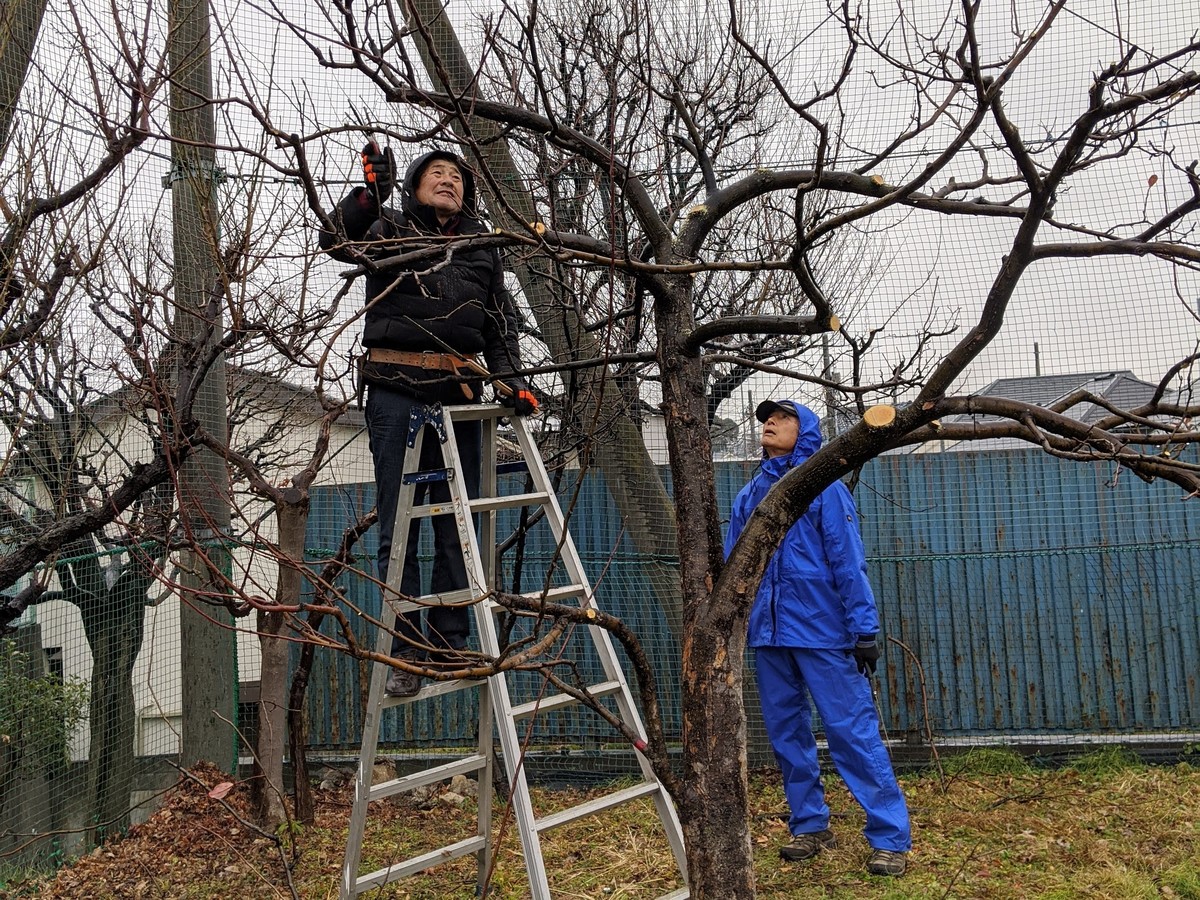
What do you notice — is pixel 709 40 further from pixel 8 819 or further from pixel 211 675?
pixel 8 819

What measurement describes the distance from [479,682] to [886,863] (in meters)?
1.98

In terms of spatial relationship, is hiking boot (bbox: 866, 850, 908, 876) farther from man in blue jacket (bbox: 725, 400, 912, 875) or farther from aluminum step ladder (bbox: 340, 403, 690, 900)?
aluminum step ladder (bbox: 340, 403, 690, 900)

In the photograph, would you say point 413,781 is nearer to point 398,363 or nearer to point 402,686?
point 402,686

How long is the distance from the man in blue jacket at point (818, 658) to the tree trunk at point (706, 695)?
1.29 metres

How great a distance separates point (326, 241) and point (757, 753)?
13.9 ft

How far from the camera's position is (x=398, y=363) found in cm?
375

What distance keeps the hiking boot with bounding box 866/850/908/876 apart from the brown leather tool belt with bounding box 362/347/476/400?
8.98 ft

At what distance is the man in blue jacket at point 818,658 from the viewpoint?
4324 millimetres

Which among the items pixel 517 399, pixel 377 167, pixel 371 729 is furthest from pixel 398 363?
pixel 371 729

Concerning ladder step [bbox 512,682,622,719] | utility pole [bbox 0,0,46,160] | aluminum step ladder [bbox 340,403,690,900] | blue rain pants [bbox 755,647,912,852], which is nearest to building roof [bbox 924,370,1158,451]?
blue rain pants [bbox 755,647,912,852]

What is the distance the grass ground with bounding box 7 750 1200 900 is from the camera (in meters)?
4.04

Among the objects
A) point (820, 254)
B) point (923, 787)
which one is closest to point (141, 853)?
point (923, 787)

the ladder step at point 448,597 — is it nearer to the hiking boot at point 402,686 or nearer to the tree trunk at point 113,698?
the hiking boot at point 402,686

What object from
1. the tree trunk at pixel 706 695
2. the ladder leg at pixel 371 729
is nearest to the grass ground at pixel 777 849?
the ladder leg at pixel 371 729
